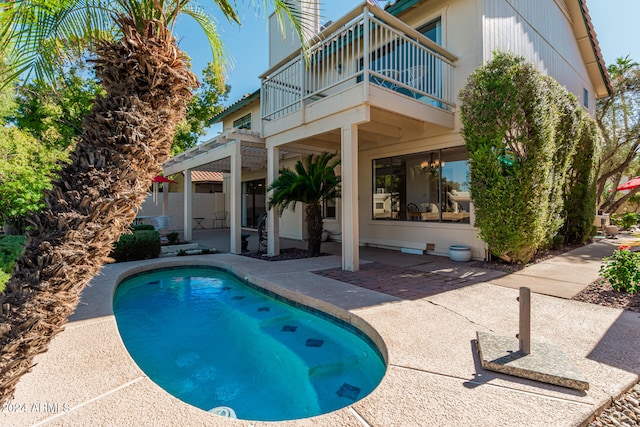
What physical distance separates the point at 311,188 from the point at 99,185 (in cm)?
632

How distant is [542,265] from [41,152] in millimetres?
14499

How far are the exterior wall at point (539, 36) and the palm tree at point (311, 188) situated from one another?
4.79 metres

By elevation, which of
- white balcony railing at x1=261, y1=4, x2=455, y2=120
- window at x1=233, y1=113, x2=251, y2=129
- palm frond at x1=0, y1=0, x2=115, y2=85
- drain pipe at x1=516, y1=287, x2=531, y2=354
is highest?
window at x1=233, y1=113, x2=251, y2=129

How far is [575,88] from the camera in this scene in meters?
12.8

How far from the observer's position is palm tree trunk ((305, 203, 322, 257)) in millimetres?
8633

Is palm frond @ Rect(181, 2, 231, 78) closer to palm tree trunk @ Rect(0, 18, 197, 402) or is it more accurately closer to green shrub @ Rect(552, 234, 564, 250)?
palm tree trunk @ Rect(0, 18, 197, 402)

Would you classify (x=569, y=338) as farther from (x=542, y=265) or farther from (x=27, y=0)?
→ (x=27, y=0)

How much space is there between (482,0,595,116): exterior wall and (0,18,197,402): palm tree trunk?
799 centimetres

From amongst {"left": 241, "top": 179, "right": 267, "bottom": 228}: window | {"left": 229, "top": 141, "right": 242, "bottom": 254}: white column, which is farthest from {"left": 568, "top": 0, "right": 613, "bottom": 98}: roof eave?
{"left": 241, "top": 179, "right": 267, "bottom": 228}: window

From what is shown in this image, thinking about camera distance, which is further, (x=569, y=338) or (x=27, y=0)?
(x=569, y=338)

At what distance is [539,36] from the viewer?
1025 cm

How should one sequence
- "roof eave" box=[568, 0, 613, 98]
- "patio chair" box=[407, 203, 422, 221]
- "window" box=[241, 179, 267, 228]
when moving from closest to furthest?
1. "patio chair" box=[407, 203, 422, 221]
2. "roof eave" box=[568, 0, 613, 98]
3. "window" box=[241, 179, 267, 228]

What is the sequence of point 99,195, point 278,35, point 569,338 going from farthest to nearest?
point 278,35 → point 569,338 → point 99,195

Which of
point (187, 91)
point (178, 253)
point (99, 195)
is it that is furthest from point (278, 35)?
point (99, 195)
